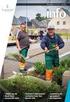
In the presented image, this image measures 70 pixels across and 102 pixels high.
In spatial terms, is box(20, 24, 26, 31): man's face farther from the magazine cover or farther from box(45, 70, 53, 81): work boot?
box(45, 70, 53, 81): work boot

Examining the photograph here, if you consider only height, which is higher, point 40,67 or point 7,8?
point 7,8

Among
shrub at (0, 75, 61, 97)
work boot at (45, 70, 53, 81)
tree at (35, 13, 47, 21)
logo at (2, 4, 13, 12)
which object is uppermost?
logo at (2, 4, 13, 12)

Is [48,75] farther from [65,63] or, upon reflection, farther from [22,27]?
[22,27]

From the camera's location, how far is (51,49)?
114 inches

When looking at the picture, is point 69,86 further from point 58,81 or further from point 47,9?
point 47,9

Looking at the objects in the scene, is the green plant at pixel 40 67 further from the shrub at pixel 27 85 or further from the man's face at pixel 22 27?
the man's face at pixel 22 27

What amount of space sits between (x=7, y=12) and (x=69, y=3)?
0.47m

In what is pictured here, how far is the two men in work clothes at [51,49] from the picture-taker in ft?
9.48

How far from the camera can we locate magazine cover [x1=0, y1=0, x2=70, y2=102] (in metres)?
2.86

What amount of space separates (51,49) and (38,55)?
11 cm

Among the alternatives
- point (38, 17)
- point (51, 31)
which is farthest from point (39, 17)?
point (51, 31)

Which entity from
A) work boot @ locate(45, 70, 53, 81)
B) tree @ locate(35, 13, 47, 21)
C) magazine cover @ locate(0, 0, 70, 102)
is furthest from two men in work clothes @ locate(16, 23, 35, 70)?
work boot @ locate(45, 70, 53, 81)

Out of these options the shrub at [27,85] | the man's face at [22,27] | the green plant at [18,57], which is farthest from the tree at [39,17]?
the shrub at [27,85]

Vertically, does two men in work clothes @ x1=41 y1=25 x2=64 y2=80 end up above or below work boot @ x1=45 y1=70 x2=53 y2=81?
above
